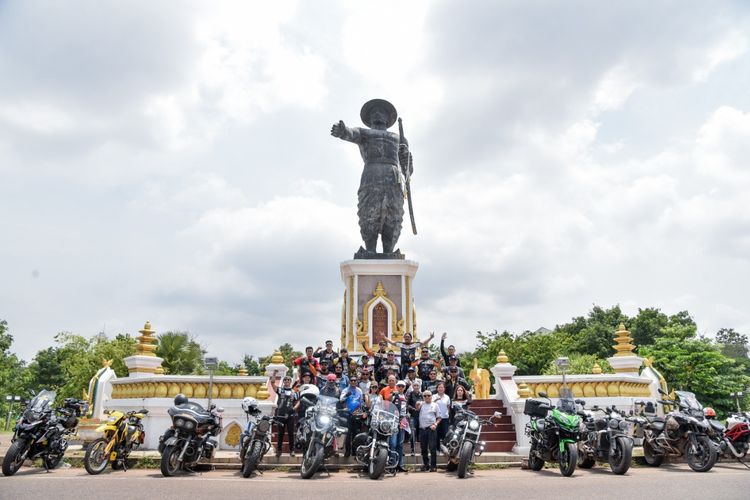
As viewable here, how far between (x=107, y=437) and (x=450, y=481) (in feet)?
20.6

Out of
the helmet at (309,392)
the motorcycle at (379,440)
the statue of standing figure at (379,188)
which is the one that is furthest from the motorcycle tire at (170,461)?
the statue of standing figure at (379,188)

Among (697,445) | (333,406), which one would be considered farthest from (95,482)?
(697,445)

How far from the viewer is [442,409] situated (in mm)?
9664

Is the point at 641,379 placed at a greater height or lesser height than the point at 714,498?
greater

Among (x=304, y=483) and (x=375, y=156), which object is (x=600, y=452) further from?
(x=375, y=156)

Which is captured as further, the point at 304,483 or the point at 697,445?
the point at 697,445

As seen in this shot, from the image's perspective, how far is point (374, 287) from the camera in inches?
786

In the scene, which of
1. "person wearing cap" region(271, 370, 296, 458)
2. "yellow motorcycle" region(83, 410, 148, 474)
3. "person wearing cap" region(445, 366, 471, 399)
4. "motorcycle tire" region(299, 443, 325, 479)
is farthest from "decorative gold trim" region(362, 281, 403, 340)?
"motorcycle tire" region(299, 443, 325, 479)

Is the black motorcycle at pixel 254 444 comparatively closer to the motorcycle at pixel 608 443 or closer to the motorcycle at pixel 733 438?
the motorcycle at pixel 608 443

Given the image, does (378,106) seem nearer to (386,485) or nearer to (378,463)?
(378,463)

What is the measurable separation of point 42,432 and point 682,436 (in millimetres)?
12117

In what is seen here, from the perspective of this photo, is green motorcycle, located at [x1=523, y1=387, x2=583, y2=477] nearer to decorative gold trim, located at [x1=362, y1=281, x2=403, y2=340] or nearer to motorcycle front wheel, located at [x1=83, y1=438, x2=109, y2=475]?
motorcycle front wheel, located at [x1=83, y1=438, x2=109, y2=475]

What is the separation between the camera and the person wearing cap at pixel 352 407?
9.60 m

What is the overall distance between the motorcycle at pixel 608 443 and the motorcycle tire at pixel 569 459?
0.81m
